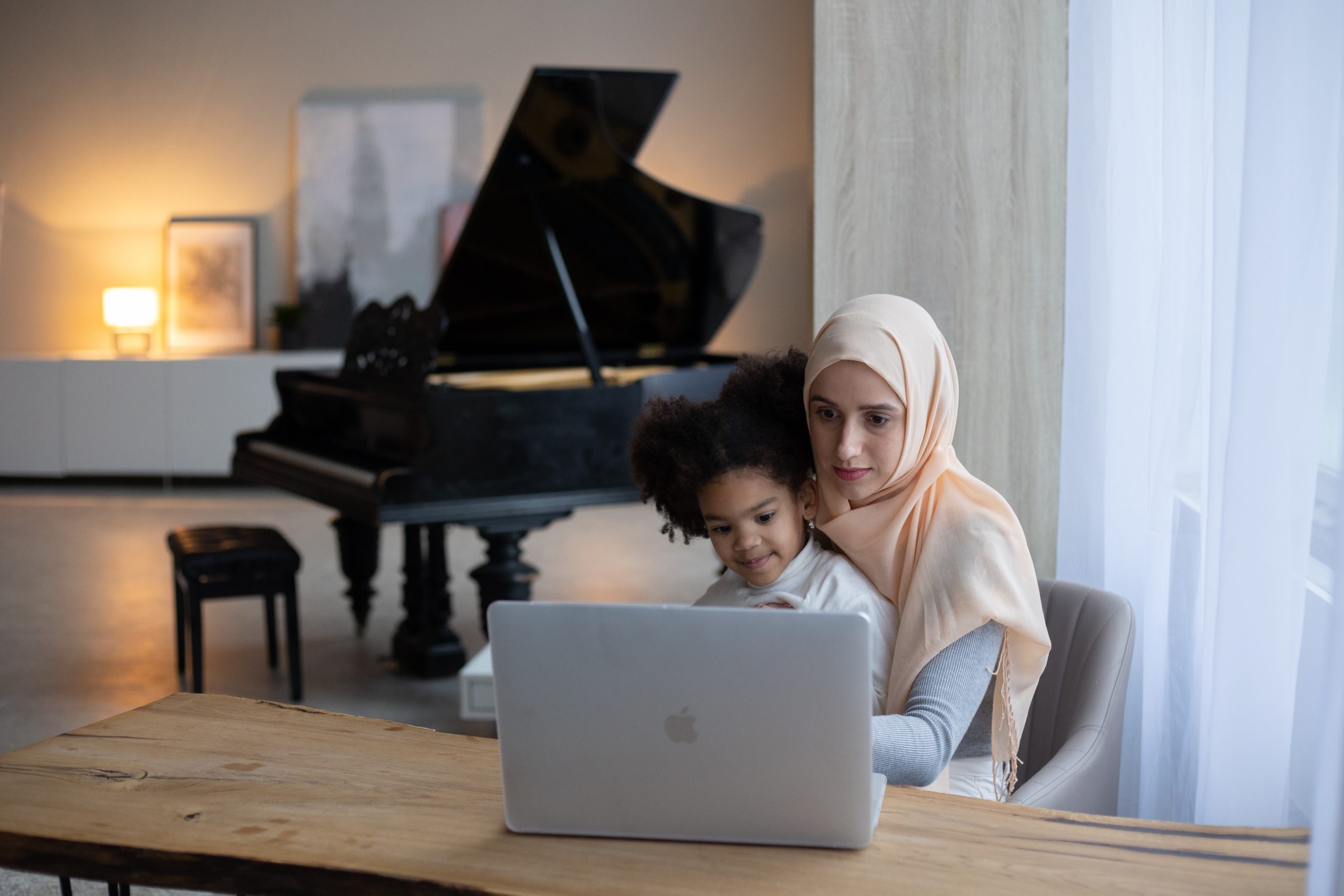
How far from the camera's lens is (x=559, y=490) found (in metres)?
3.58

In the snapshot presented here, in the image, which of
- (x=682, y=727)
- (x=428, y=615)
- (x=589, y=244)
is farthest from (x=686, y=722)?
(x=589, y=244)

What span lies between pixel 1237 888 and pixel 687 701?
0.50 metres

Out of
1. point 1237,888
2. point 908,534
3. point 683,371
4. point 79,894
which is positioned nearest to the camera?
point 1237,888

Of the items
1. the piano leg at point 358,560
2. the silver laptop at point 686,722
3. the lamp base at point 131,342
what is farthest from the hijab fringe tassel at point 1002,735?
the lamp base at point 131,342

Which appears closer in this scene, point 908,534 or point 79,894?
point 908,534

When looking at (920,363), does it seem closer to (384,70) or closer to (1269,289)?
(1269,289)

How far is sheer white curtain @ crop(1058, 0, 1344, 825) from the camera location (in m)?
Answer: 1.40

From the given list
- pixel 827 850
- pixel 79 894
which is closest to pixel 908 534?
pixel 827 850

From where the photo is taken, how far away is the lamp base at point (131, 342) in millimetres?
7703

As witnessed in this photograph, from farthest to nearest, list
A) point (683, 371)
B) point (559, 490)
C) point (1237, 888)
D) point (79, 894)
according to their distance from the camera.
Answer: point (683, 371), point (559, 490), point (79, 894), point (1237, 888)

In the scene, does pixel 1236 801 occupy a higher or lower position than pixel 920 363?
lower

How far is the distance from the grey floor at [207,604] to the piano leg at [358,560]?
4.8 inches

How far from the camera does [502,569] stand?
3.54 metres

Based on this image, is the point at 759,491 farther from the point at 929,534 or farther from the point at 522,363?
the point at 522,363
